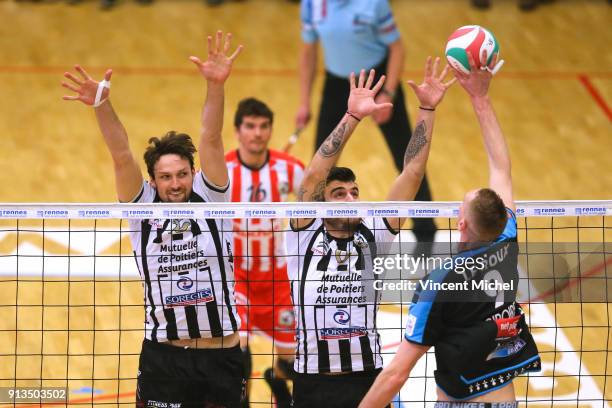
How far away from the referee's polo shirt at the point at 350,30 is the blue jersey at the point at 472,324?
4346 millimetres

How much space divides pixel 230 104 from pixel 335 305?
273 inches

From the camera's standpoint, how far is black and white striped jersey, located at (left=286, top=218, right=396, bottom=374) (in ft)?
17.5

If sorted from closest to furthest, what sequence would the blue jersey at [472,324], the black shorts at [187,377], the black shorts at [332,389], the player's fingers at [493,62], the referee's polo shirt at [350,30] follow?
the blue jersey at [472,324]
the black shorts at [332,389]
the black shorts at [187,377]
the player's fingers at [493,62]
the referee's polo shirt at [350,30]

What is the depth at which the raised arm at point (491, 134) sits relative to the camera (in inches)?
208

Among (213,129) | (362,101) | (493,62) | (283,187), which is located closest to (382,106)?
(362,101)

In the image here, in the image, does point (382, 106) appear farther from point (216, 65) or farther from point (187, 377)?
point (187, 377)

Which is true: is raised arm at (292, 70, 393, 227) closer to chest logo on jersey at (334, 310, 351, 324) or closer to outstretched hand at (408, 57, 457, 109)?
outstretched hand at (408, 57, 457, 109)

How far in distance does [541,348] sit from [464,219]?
133 inches

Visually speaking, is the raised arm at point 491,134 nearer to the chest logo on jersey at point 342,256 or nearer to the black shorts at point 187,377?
the chest logo on jersey at point 342,256

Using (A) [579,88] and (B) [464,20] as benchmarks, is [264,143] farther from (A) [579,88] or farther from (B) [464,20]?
(B) [464,20]

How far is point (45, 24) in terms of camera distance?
554 inches

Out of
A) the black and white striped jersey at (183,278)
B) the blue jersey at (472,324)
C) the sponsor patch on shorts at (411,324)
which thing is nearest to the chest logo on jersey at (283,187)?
the black and white striped jersey at (183,278)

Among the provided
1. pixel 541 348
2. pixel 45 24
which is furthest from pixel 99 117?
pixel 45 24

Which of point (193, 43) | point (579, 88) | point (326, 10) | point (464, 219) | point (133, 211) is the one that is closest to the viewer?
point (464, 219)
